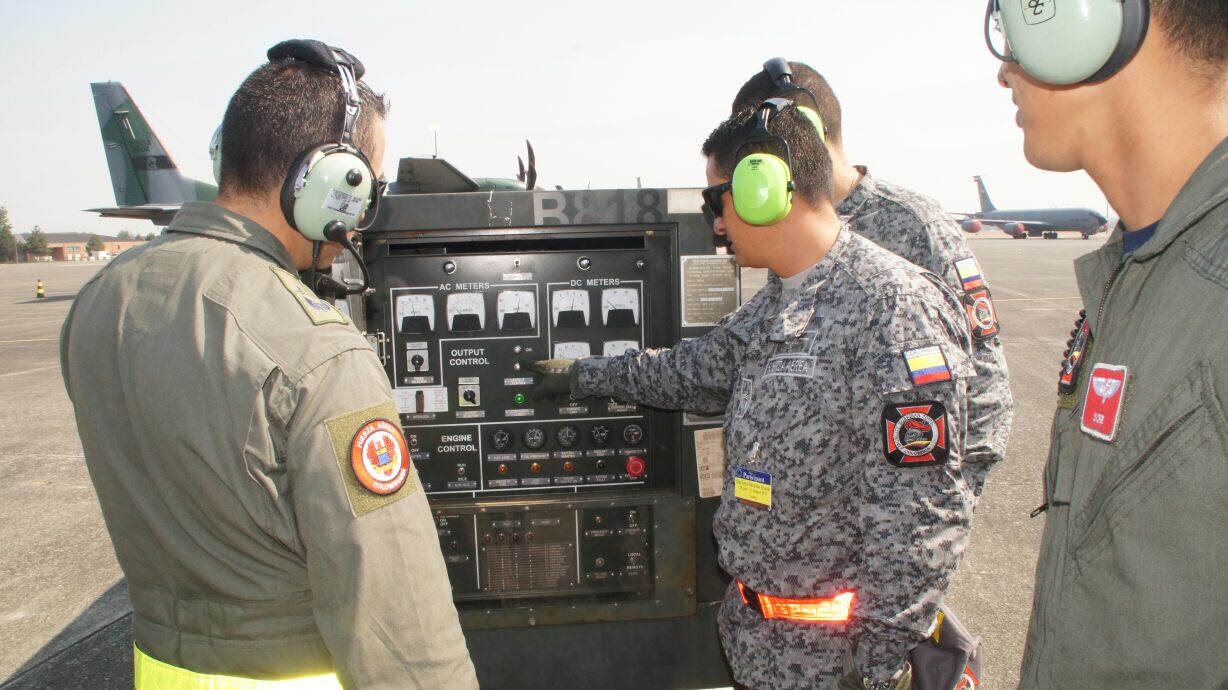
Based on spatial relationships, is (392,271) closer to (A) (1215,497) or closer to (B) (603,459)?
(B) (603,459)

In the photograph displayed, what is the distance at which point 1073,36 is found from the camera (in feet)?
3.82

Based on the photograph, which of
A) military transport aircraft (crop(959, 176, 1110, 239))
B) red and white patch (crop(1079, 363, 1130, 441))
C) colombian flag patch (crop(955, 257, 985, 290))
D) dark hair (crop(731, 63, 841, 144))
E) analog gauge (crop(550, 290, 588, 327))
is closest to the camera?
red and white patch (crop(1079, 363, 1130, 441))

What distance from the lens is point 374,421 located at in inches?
55.9

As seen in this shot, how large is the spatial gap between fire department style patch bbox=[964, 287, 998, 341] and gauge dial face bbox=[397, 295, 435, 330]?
1854 millimetres

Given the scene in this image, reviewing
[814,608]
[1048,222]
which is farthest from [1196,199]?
[1048,222]

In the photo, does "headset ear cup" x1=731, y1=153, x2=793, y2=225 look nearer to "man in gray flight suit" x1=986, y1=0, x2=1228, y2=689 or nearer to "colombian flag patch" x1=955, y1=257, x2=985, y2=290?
"man in gray flight suit" x1=986, y1=0, x2=1228, y2=689

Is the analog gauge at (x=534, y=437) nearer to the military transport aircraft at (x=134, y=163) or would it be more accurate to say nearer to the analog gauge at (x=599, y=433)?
the analog gauge at (x=599, y=433)

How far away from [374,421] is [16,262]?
267ft

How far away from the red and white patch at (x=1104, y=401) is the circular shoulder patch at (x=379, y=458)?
1.10 meters

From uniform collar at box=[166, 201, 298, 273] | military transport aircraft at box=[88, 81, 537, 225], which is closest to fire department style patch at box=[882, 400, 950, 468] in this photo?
uniform collar at box=[166, 201, 298, 273]

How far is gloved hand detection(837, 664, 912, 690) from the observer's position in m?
1.88

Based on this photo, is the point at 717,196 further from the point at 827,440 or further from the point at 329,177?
the point at 329,177

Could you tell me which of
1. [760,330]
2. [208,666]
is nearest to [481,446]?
[760,330]

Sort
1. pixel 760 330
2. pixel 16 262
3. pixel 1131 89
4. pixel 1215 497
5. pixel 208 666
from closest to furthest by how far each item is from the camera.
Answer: pixel 1215 497 < pixel 1131 89 < pixel 208 666 < pixel 760 330 < pixel 16 262
